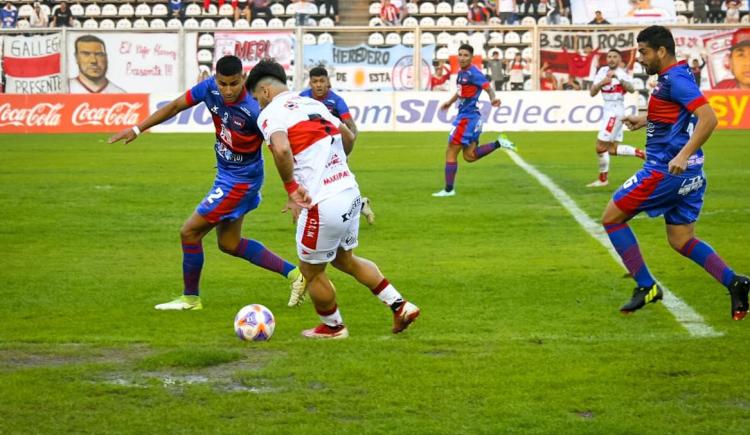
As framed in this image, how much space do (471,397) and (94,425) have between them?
6.48 ft

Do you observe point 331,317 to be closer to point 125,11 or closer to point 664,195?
point 664,195

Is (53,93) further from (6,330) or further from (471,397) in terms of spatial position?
(471,397)

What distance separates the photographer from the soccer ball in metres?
7.61

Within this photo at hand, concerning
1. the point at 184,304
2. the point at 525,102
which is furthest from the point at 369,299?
the point at 525,102

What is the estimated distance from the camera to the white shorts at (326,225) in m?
7.19

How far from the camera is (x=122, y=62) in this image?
3450cm

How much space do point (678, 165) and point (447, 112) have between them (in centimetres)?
2531

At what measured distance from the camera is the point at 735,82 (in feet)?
109

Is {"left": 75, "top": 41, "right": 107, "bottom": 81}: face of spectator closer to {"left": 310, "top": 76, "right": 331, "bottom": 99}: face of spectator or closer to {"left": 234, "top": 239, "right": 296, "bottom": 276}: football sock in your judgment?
{"left": 310, "top": 76, "right": 331, "bottom": 99}: face of spectator

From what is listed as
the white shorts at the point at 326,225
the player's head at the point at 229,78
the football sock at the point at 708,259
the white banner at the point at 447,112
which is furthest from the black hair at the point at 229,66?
the white banner at the point at 447,112

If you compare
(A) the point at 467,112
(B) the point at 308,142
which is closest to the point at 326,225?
(B) the point at 308,142

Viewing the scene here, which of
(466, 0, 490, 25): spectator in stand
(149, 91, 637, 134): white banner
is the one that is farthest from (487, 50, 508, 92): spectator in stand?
(466, 0, 490, 25): spectator in stand

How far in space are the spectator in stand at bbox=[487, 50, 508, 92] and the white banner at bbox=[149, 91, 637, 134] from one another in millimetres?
1955

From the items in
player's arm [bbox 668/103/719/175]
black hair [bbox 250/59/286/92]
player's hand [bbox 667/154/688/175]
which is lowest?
player's hand [bbox 667/154/688/175]
